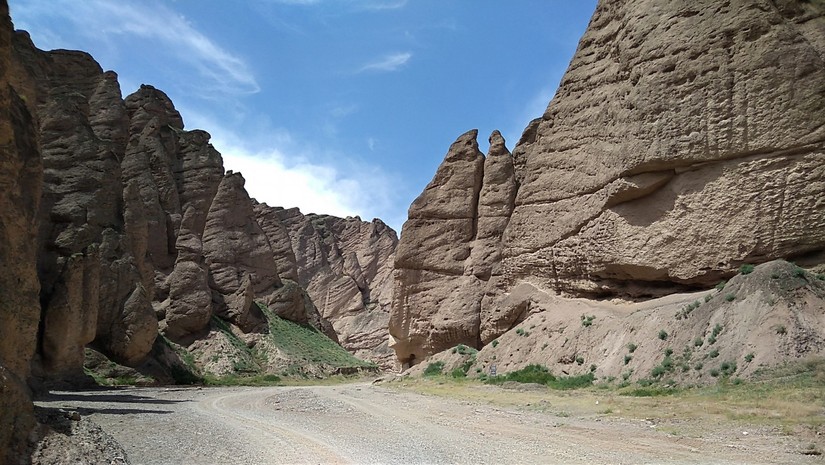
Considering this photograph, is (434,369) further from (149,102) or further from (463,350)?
(149,102)

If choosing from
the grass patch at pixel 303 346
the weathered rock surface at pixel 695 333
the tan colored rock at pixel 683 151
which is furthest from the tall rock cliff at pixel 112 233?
the tan colored rock at pixel 683 151

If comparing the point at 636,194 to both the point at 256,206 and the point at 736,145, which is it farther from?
the point at 256,206

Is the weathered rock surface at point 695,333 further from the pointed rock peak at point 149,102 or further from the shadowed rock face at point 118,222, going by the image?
the pointed rock peak at point 149,102

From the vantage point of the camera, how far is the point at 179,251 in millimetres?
54156

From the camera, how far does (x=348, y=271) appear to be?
4523 inches

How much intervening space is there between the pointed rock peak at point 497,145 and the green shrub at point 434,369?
42.2ft

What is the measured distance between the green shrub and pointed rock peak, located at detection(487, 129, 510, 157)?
42.2ft

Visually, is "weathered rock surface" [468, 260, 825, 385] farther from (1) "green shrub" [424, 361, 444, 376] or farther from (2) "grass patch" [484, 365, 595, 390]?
(1) "green shrub" [424, 361, 444, 376]

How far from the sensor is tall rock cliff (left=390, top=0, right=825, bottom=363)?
22297mm

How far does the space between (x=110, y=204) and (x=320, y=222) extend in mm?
94086

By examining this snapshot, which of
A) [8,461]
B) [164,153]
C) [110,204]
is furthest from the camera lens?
[164,153]

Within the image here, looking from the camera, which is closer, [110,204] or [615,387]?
[615,387]

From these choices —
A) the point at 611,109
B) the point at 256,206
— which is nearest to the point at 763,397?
the point at 611,109

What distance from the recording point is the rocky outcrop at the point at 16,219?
1426 centimetres
